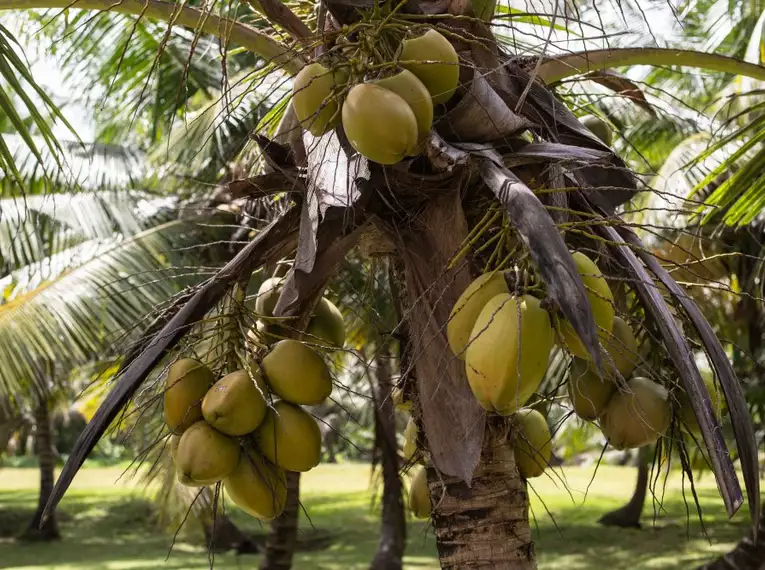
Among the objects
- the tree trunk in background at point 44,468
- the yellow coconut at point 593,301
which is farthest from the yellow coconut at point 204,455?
the tree trunk in background at point 44,468

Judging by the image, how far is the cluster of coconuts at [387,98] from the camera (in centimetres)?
138

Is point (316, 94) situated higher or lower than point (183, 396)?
higher

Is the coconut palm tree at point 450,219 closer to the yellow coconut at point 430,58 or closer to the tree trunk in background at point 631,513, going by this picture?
the yellow coconut at point 430,58

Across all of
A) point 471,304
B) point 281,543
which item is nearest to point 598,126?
point 471,304

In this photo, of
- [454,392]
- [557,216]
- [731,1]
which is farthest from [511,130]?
[731,1]

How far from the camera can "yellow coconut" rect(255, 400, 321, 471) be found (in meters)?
1.72

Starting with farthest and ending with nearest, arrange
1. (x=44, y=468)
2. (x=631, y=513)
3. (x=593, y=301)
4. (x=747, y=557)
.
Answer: (x=44, y=468)
(x=631, y=513)
(x=747, y=557)
(x=593, y=301)

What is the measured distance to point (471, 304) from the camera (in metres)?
1.37

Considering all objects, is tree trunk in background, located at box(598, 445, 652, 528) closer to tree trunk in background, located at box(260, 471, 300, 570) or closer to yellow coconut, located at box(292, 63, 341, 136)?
tree trunk in background, located at box(260, 471, 300, 570)

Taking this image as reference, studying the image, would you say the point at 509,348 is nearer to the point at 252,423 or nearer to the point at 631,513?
the point at 252,423

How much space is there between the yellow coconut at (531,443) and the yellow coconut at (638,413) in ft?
0.70

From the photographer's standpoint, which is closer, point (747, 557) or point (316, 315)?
point (316, 315)

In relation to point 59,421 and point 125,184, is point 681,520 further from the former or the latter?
point 59,421

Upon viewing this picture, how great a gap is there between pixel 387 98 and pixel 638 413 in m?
0.76
